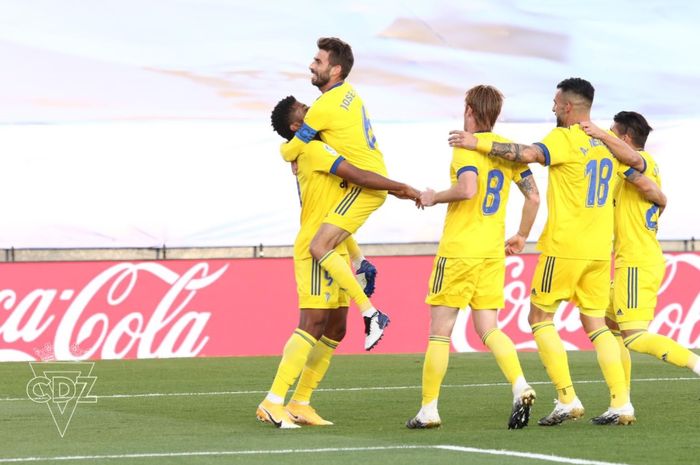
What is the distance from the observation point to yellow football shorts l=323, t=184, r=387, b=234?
883 centimetres

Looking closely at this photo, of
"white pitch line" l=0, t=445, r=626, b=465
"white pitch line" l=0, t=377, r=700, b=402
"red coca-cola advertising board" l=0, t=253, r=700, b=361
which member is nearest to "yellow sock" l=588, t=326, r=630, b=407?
"white pitch line" l=0, t=445, r=626, b=465

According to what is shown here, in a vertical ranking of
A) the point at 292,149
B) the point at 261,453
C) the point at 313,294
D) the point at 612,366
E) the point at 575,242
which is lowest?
the point at 261,453

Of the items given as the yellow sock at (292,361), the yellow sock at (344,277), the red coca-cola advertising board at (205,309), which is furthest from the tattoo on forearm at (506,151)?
the red coca-cola advertising board at (205,309)

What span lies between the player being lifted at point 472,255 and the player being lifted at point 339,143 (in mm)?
438

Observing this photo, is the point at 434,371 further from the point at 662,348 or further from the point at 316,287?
the point at 662,348

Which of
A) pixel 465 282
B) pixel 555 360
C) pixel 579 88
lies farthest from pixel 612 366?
pixel 579 88

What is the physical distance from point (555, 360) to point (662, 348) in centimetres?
70

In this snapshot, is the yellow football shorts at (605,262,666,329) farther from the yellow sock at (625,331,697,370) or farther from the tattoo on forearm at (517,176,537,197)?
the tattoo on forearm at (517,176,537,197)

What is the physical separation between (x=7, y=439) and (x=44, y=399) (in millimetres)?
2336

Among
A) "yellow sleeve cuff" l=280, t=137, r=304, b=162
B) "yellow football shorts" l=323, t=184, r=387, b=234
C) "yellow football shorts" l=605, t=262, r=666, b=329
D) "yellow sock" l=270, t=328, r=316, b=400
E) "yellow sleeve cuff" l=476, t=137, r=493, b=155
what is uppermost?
"yellow sleeve cuff" l=476, t=137, r=493, b=155

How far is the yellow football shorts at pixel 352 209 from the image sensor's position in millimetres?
8828

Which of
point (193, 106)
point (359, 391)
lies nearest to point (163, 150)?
point (193, 106)

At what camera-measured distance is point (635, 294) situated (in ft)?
30.1

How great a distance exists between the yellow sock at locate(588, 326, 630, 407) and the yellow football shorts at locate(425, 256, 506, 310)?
2.38ft
